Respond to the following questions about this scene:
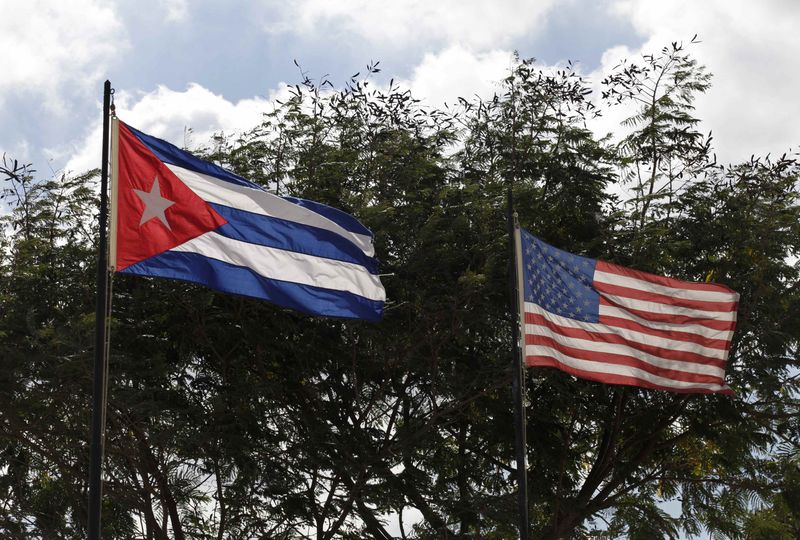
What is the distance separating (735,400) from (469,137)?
643cm

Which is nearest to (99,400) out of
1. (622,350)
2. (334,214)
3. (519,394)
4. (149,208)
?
(149,208)

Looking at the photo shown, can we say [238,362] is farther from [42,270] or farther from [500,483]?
[500,483]

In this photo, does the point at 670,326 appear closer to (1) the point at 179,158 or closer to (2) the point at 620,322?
(2) the point at 620,322

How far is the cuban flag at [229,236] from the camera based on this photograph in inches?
435

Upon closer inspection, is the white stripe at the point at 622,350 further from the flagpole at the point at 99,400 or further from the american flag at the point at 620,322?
the flagpole at the point at 99,400

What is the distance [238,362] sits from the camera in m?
18.4

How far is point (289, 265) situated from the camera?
12.5 meters

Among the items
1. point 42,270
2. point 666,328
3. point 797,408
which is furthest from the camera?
point 797,408

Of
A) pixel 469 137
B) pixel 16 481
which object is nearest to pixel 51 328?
pixel 16 481

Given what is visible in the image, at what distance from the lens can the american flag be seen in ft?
42.2

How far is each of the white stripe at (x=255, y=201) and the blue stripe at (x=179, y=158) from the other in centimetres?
6

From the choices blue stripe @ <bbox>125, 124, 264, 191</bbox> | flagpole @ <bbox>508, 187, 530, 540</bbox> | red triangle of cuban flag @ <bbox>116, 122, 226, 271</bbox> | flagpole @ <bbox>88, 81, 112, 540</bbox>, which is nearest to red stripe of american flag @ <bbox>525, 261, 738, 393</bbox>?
flagpole @ <bbox>508, 187, 530, 540</bbox>

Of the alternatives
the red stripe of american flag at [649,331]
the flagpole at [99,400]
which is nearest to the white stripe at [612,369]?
the red stripe of american flag at [649,331]

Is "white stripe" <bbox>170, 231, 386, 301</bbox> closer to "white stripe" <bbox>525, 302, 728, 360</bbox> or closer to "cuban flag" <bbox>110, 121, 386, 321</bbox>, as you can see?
"cuban flag" <bbox>110, 121, 386, 321</bbox>
